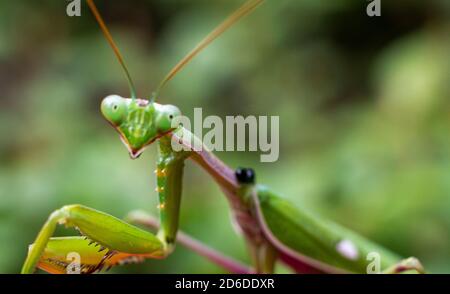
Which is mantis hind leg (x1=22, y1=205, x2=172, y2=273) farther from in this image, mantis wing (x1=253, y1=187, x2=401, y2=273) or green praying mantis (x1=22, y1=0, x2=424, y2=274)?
mantis wing (x1=253, y1=187, x2=401, y2=273)

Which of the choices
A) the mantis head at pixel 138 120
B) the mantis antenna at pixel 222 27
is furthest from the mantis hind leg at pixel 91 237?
the mantis antenna at pixel 222 27

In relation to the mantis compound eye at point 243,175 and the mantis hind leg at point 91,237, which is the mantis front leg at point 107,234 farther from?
the mantis compound eye at point 243,175

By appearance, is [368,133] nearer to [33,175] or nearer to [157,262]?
[157,262]

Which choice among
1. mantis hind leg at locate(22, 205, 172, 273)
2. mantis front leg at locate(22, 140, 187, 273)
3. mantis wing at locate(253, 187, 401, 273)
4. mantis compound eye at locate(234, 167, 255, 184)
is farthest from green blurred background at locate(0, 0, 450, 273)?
mantis hind leg at locate(22, 205, 172, 273)

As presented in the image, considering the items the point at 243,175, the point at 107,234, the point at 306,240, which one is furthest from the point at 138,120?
the point at 306,240

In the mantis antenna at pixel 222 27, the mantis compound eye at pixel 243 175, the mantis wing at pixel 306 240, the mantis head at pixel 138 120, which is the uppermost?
the mantis antenna at pixel 222 27

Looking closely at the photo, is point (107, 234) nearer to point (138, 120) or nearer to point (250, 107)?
point (138, 120)
